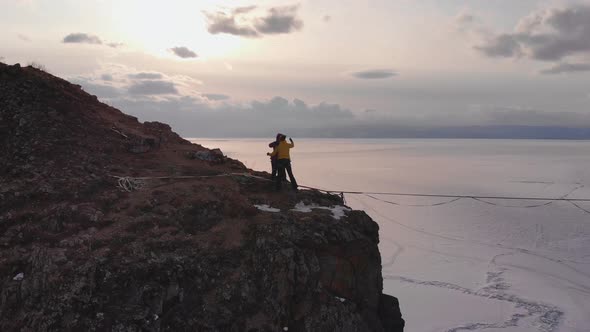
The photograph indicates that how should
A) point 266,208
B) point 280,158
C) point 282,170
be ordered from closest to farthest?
point 266,208 → point 280,158 → point 282,170

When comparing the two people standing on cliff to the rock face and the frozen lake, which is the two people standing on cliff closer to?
the rock face

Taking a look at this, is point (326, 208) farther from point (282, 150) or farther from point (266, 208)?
point (282, 150)

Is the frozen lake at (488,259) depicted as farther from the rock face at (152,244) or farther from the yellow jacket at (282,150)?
the yellow jacket at (282,150)

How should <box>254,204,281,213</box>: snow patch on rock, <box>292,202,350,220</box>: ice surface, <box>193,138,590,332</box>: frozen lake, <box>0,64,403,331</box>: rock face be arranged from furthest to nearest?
<box>193,138,590,332</box>: frozen lake → <box>292,202,350,220</box>: ice surface → <box>254,204,281,213</box>: snow patch on rock → <box>0,64,403,331</box>: rock face

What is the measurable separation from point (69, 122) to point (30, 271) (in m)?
6.68

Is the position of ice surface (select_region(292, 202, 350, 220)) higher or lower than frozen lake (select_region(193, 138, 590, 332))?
higher

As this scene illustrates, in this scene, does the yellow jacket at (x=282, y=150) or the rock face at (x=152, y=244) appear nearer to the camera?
the rock face at (x=152, y=244)

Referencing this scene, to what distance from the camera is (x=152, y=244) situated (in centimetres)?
995

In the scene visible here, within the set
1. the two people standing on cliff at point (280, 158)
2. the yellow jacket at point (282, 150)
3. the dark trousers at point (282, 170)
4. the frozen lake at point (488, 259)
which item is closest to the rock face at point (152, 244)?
the dark trousers at point (282, 170)

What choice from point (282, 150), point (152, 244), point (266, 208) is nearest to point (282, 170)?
point (282, 150)

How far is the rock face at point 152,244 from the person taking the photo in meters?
8.76

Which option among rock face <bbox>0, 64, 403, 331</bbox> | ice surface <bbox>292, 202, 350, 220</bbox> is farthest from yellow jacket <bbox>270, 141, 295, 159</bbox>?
ice surface <bbox>292, 202, 350, 220</bbox>

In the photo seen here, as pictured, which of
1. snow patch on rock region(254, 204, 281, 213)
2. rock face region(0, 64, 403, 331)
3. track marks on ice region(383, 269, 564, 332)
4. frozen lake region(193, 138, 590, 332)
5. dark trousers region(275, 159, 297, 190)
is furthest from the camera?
frozen lake region(193, 138, 590, 332)

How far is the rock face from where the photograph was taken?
28.7 feet
